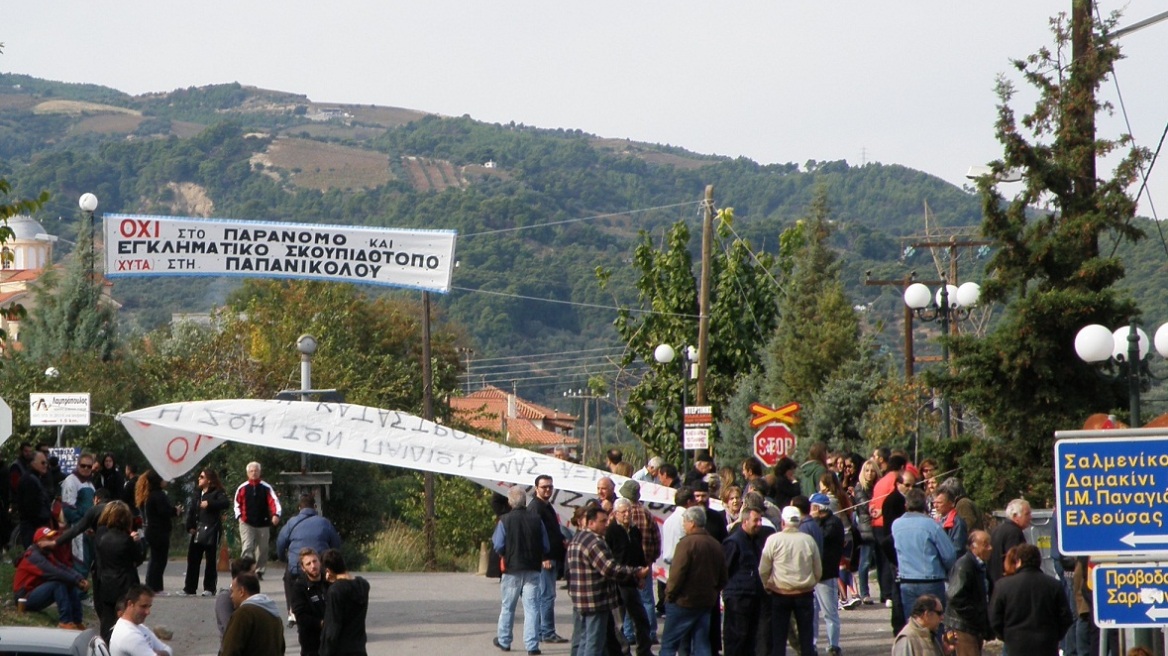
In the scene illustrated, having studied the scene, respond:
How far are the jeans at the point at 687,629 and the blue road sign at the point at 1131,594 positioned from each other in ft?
23.4

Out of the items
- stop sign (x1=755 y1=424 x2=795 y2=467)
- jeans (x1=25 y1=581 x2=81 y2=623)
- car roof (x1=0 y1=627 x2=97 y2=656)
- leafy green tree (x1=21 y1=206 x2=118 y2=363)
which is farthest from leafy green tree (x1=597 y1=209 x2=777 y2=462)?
car roof (x1=0 y1=627 x2=97 y2=656)

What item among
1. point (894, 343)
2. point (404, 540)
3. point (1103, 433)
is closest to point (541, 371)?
point (894, 343)

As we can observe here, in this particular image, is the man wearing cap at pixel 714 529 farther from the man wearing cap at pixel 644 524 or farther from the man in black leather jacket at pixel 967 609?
the man in black leather jacket at pixel 967 609

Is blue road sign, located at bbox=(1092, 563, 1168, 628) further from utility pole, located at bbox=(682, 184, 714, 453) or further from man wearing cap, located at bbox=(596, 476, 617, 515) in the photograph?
utility pole, located at bbox=(682, 184, 714, 453)

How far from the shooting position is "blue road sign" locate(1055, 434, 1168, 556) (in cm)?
685

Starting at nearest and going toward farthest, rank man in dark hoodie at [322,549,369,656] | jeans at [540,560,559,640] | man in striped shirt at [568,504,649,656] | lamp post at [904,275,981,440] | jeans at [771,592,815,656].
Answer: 1. man in dark hoodie at [322,549,369,656]
2. man in striped shirt at [568,504,649,656]
3. jeans at [771,592,815,656]
4. jeans at [540,560,559,640]
5. lamp post at [904,275,981,440]

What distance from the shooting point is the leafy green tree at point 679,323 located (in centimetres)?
4409

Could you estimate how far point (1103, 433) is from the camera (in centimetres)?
698

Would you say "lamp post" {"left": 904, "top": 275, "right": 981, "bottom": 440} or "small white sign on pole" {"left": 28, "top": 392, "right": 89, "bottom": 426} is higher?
"lamp post" {"left": 904, "top": 275, "right": 981, "bottom": 440}

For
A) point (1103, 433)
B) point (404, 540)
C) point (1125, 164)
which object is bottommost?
point (404, 540)

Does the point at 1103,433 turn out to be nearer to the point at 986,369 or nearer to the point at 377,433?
the point at 377,433

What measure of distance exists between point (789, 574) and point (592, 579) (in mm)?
1696

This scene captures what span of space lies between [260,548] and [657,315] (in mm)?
26844

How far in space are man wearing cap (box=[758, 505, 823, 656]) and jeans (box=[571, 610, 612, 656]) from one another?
4.74 ft
